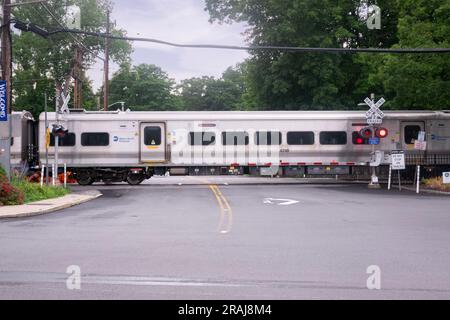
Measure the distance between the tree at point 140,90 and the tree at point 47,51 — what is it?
67.8 ft

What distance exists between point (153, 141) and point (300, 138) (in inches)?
327

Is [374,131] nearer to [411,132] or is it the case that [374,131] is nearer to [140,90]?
[411,132]

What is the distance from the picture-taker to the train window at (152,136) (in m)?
32.7

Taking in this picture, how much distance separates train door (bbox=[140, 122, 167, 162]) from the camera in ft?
107

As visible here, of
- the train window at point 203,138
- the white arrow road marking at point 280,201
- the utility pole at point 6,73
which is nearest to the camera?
the white arrow road marking at point 280,201

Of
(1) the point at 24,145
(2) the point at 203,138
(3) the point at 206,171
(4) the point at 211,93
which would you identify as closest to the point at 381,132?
(2) the point at 203,138

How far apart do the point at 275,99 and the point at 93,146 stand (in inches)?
661

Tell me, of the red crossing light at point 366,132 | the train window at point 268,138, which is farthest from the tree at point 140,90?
the red crossing light at point 366,132

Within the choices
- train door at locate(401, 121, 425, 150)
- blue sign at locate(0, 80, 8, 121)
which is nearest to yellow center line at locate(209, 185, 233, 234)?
blue sign at locate(0, 80, 8, 121)

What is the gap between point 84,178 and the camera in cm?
3328

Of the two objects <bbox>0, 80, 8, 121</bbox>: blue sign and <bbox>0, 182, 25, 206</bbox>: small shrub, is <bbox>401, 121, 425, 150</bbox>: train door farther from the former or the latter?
<bbox>0, 182, 25, 206</bbox>: small shrub

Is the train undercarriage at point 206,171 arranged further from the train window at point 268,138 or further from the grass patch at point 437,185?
the grass patch at point 437,185
